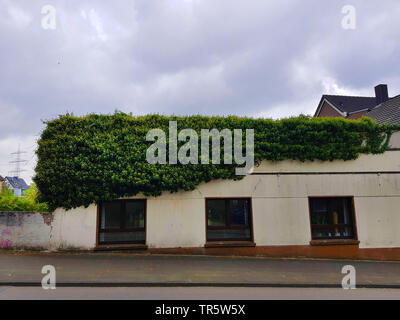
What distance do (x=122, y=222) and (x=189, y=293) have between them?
16.6 feet

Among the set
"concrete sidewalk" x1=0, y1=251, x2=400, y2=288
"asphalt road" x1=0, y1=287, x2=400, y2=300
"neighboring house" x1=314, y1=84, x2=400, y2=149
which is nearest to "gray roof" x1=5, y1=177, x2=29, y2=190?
"concrete sidewalk" x1=0, y1=251, x2=400, y2=288

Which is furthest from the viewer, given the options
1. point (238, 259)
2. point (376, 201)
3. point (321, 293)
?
point (376, 201)

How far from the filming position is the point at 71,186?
32.6 feet

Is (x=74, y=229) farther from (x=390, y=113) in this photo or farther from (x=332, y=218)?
(x=390, y=113)

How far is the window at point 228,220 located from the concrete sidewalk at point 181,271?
40.2 inches

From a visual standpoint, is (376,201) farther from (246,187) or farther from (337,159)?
(246,187)

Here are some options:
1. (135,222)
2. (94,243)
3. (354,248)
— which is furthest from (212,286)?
(354,248)

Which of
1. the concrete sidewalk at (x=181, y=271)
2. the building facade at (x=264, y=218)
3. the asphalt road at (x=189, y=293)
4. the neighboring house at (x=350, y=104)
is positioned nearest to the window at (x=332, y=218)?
the building facade at (x=264, y=218)

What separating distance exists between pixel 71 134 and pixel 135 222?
4111mm

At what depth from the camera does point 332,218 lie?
11.1 meters

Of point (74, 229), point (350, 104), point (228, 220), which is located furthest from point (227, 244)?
point (350, 104)

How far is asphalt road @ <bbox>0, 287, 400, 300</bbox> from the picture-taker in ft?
18.9

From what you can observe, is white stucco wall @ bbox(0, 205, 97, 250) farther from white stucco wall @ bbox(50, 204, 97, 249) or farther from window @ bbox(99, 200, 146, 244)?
window @ bbox(99, 200, 146, 244)

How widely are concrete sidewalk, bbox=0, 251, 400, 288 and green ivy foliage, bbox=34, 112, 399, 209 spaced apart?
7.13ft
